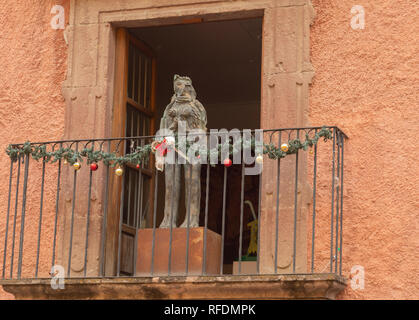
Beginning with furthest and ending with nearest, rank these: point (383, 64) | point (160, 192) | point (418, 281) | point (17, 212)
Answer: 1. point (160, 192)
2. point (17, 212)
3. point (383, 64)
4. point (418, 281)

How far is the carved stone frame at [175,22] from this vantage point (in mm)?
7617

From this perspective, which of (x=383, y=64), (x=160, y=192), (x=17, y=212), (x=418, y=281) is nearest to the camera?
(x=418, y=281)

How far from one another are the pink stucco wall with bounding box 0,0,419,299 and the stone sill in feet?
1.30

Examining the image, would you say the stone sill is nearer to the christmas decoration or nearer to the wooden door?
the wooden door

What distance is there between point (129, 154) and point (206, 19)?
1.38 metres

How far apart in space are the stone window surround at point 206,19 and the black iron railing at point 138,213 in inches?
2.0

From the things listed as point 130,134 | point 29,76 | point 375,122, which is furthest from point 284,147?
point 29,76

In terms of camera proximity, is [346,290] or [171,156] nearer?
[346,290]

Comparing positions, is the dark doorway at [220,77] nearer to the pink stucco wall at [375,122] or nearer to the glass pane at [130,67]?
the glass pane at [130,67]
